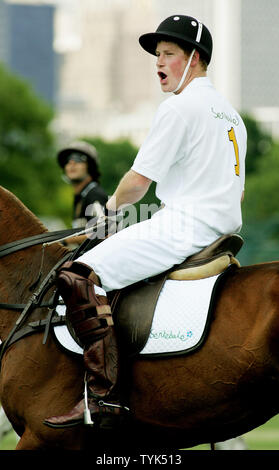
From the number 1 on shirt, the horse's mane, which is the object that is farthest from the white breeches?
the horse's mane

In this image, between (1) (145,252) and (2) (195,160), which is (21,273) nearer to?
(1) (145,252)

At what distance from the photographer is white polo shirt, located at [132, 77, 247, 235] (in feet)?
18.1

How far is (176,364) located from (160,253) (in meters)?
0.69

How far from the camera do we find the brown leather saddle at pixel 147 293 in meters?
5.50

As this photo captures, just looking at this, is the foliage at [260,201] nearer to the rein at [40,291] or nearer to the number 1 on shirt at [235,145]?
the rein at [40,291]

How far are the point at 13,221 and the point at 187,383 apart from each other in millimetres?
1719

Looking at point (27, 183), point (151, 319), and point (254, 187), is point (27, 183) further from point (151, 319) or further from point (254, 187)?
point (151, 319)

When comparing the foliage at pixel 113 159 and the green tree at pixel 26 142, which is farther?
the foliage at pixel 113 159

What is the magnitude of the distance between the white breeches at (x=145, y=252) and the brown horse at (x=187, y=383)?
0.36 metres

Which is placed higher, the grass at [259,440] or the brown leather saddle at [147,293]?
A: the brown leather saddle at [147,293]

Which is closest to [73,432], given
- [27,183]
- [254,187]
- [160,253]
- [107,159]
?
[160,253]

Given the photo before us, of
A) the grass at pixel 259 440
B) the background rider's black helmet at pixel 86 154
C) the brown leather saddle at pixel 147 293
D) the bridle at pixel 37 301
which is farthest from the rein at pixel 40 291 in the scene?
the grass at pixel 259 440

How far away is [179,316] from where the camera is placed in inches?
214

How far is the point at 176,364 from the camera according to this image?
5.42m
